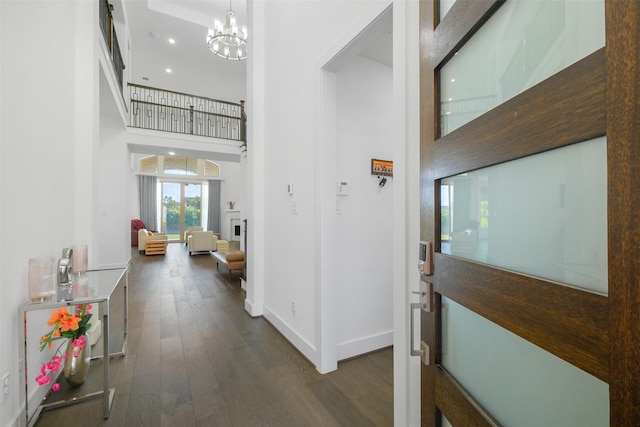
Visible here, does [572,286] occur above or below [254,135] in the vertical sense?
below

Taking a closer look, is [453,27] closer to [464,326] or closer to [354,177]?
[464,326]

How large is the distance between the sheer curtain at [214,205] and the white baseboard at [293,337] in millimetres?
9376

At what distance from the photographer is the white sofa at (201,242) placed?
311 inches

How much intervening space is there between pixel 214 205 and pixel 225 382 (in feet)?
34.5

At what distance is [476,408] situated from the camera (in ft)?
2.35

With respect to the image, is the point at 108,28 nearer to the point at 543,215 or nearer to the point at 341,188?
the point at 341,188

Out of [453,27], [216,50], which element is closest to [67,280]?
[453,27]

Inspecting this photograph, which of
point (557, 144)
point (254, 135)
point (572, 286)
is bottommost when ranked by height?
point (572, 286)

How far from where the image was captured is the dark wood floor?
1684 mm

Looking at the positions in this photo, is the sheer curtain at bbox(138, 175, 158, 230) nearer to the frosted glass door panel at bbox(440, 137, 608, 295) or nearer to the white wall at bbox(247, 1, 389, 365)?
the white wall at bbox(247, 1, 389, 365)

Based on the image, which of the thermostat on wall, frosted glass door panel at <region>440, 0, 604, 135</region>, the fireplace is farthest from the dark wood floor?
the fireplace

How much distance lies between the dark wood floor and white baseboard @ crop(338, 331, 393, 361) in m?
0.06

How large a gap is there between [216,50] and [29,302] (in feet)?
17.4

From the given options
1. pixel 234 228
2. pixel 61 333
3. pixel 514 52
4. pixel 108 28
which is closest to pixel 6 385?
pixel 61 333
